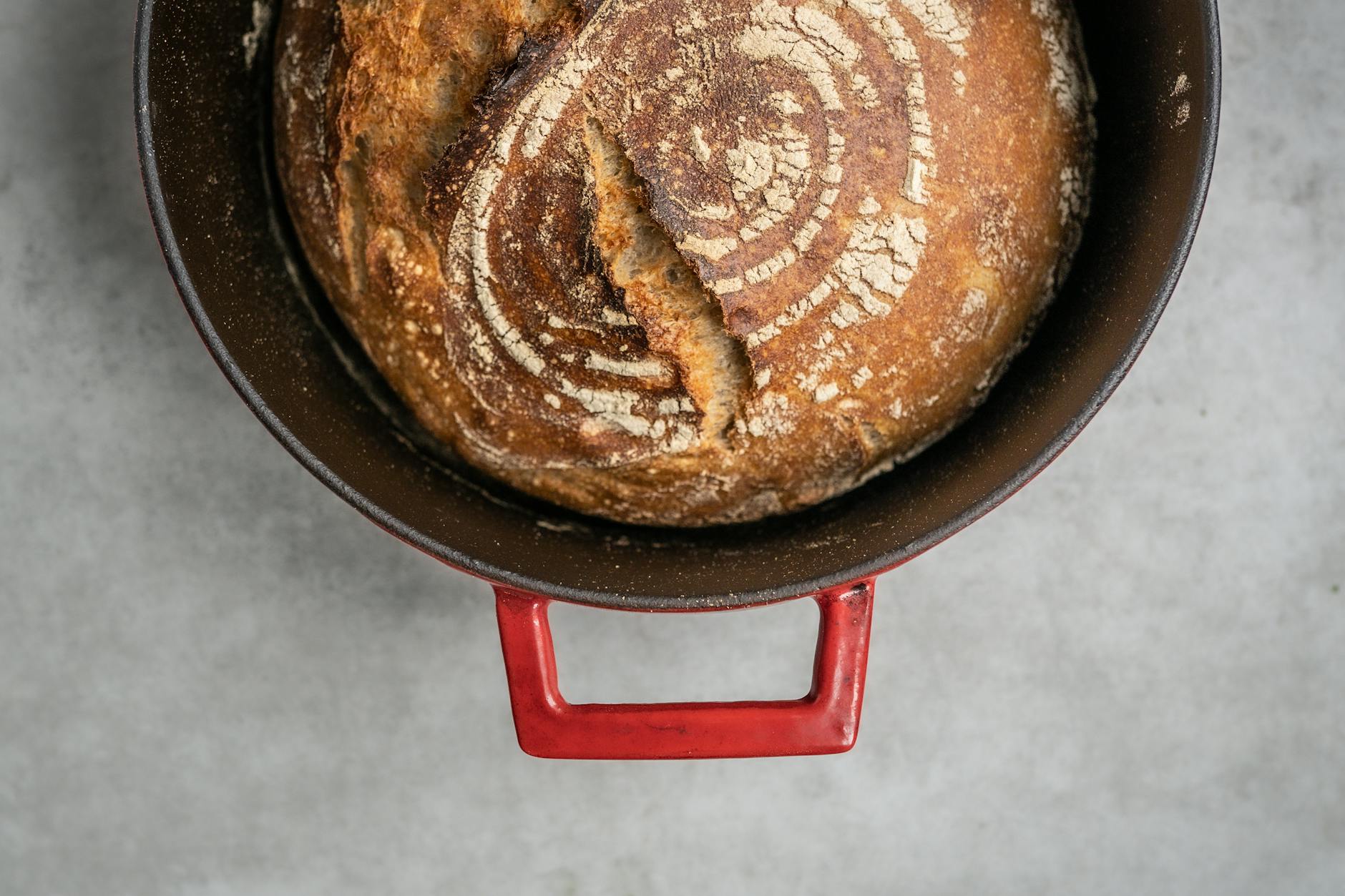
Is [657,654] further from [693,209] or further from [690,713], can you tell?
[693,209]

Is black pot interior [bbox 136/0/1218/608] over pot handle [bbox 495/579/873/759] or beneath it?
over

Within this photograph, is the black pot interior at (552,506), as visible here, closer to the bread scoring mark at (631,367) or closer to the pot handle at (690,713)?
the pot handle at (690,713)

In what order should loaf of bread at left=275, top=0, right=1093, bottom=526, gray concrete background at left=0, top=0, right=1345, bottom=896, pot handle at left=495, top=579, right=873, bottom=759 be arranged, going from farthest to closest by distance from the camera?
gray concrete background at left=0, top=0, right=1345, bottom=896 < pot handle at left=495, top=579, right=873, bottom=759 < loaf of bread at left=275, top=0, right=1093, bottom=526

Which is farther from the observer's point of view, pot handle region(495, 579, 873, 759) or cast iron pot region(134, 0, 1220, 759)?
pot handle region(495, 579, 873, 759)

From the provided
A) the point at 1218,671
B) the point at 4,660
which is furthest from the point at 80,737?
the point at 1218,671

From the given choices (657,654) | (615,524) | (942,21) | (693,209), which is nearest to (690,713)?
(615,524)

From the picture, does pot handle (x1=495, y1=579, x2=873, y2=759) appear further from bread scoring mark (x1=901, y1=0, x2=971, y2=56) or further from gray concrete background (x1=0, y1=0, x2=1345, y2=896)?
bread scoring mark (x1=901, y1=0, x2=971, y2=56)

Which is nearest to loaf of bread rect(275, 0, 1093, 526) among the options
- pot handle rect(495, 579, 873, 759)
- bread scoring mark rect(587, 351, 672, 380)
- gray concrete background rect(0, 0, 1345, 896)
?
bread scoring mark rect(587, 351, 672, 380)
